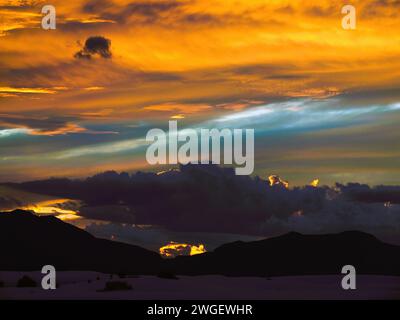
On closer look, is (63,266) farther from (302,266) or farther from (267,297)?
(267,297)

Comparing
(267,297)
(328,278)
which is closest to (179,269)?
→ (328,278)
